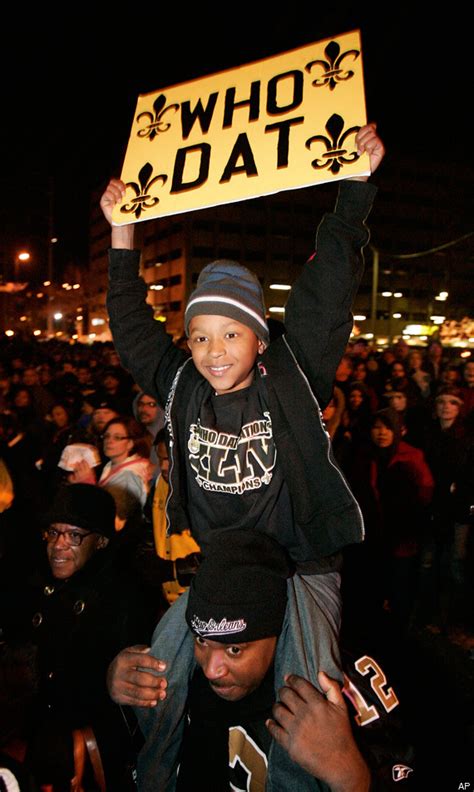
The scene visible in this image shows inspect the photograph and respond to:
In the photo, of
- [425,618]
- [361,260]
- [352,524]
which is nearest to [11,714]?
[352,524]

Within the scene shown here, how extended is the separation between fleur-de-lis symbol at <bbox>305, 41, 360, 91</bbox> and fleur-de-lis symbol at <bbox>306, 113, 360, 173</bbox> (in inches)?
6.4

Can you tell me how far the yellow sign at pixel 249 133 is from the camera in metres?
2.32

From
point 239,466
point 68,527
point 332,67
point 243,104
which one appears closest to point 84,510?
point 68,527

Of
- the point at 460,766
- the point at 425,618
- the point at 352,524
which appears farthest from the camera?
the point at 425,618

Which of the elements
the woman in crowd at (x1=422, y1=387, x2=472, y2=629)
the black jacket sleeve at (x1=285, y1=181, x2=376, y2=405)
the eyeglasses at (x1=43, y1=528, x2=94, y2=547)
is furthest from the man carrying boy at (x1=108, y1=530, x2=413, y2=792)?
the woman in crowd at (x1=422, y1=387, x2=472, y2=629)

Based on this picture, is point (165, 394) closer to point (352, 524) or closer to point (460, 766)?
point (352, 524)

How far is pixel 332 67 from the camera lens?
2.39 metres

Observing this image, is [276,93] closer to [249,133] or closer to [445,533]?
[249,133]

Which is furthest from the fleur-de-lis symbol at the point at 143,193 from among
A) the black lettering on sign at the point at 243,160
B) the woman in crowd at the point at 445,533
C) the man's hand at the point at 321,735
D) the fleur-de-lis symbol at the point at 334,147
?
the woman in crowd at the point at 445,533

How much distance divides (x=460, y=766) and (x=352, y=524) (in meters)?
1.57

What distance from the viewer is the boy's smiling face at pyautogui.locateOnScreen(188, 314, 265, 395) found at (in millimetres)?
2131

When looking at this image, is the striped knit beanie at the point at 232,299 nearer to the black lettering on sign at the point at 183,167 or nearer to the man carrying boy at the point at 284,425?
the man carrying boy at the point at 284,425

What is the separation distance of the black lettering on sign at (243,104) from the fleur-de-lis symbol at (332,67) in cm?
26

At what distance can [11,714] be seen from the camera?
2590 mm
